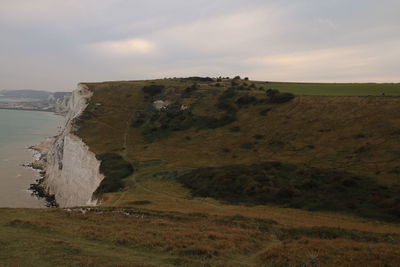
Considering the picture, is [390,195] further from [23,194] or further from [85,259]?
[23,194]

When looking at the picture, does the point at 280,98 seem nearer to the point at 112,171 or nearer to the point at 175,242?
the point at 112,171

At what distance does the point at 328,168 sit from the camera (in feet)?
113

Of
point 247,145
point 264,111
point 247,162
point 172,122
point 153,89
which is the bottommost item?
point 247,162

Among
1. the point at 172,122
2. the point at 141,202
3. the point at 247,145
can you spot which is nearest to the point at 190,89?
the point at 172,122

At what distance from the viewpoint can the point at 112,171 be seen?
42.4m

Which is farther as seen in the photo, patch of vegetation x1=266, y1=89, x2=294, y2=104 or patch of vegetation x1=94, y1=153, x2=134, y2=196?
patch of vegetation x1=266, y1=89, x2=294, y2=104

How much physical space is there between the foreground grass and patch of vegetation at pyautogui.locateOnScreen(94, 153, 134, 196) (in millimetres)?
13990

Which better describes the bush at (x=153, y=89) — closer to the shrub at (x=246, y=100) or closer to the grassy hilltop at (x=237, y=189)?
the grassy hilltop at (x=237, y=189)

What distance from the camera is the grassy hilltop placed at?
1435cm

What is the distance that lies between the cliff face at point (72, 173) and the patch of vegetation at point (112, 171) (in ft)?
4.00

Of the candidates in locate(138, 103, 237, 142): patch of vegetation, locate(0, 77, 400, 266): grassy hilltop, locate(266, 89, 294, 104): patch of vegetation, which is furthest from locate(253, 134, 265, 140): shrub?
locate(266, 89, 294, 104): patch of vegetation

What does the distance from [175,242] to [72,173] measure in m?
44.6

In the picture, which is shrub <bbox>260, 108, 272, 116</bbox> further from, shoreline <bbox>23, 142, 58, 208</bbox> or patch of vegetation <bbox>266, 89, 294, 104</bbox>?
shoreline <bbox>23, 142, 58, 208</bbox>

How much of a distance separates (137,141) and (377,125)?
40868 millimetres
